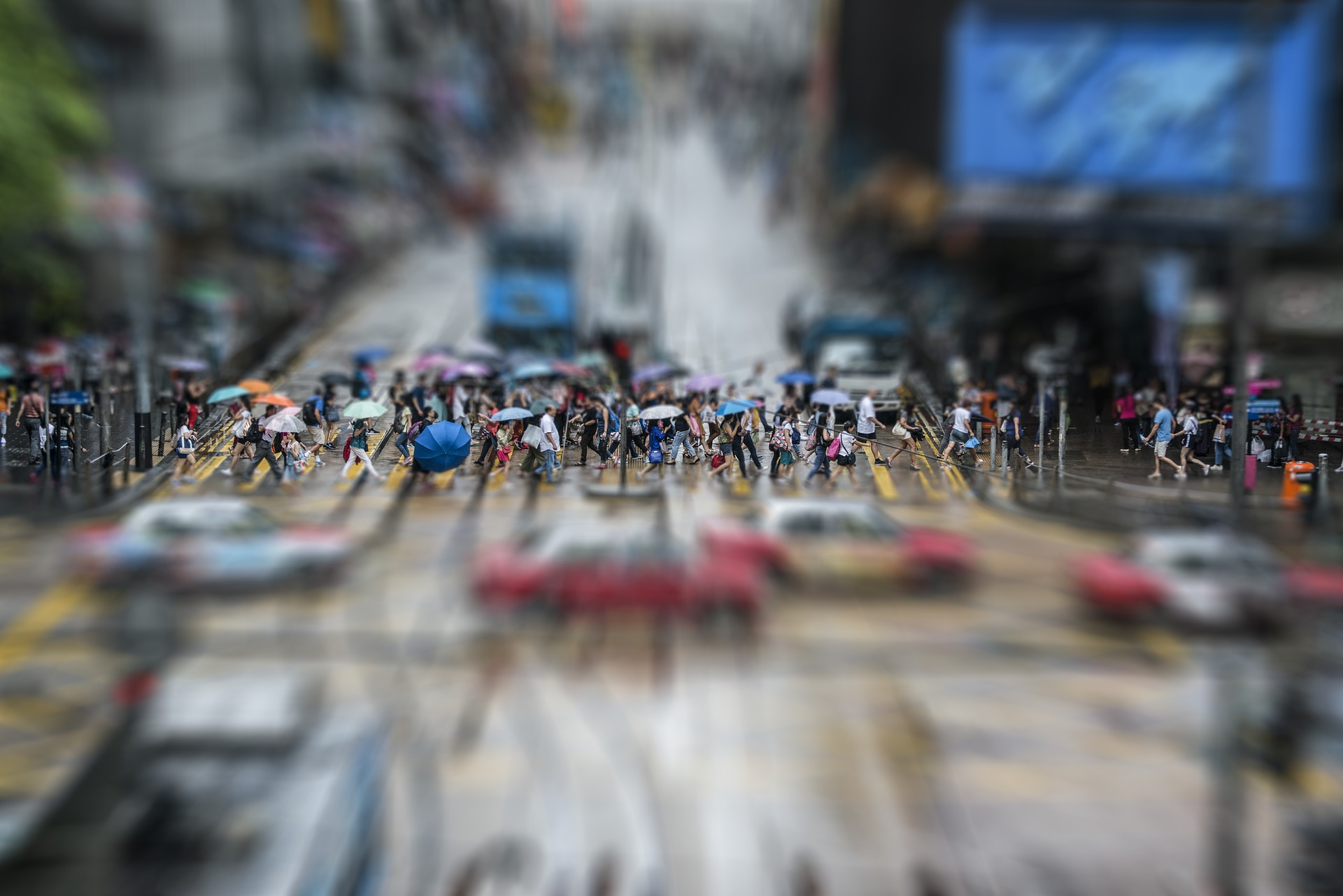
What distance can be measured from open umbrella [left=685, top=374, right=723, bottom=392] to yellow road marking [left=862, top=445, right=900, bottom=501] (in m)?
3.02

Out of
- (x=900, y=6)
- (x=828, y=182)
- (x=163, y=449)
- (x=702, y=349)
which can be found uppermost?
(x=900, y=6)

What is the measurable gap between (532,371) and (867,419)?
6216 millimetres

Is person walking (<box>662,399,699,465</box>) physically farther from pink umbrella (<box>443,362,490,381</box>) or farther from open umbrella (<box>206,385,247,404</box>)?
open umbrella (<box>206,385,247,404</box>)

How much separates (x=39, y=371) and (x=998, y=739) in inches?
757

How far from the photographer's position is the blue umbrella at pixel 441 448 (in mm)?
19891

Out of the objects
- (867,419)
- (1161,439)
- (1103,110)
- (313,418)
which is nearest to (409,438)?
(313,418)

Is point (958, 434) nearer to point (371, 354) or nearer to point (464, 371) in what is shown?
point (464, 371)

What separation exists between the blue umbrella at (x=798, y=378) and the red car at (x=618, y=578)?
6.26 metres

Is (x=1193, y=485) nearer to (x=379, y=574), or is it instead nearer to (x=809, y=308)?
(x=379, y=574)

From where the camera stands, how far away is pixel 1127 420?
2034 centimetres

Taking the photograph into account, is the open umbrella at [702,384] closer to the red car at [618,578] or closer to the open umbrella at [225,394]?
the red car at [618,578]

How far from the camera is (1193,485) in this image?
19.2 meters

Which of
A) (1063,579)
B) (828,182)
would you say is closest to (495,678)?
(1063,579)

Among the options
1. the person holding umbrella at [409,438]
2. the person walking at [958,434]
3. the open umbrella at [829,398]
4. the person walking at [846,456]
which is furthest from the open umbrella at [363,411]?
the person walking at [958,434]
